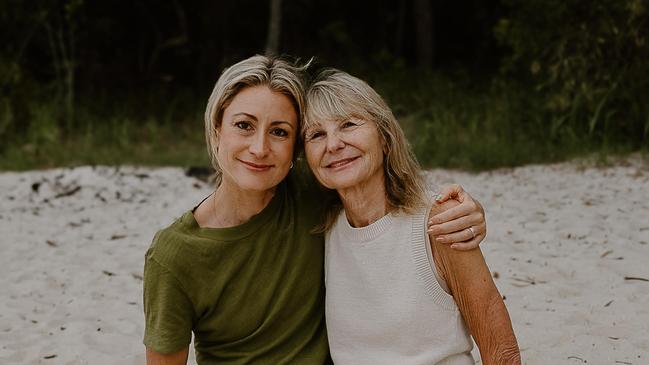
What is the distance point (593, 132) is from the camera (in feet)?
26.5

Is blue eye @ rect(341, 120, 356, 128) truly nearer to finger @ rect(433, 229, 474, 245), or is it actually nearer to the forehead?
the forehead

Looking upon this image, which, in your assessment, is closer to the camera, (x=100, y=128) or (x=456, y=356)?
(x=456, y=356)

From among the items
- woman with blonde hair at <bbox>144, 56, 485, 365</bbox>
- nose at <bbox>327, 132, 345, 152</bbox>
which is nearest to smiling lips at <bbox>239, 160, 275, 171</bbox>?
woman with blonde hair at <bbox>144, 56, 485, 365</bbox>

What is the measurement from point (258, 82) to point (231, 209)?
41 centimetres

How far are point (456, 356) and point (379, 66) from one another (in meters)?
10.9

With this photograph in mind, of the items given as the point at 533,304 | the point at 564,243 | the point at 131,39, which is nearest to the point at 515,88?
the point at 564,243

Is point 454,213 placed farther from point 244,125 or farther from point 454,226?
point 244,125

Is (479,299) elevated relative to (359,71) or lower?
elevated

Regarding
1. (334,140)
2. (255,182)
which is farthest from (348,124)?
(255,182)

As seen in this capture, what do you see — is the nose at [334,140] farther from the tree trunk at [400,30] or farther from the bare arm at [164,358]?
the tree trunk at [400,30]

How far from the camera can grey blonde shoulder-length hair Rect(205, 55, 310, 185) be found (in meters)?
2.22

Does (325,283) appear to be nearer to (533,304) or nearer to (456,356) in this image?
(456,356)

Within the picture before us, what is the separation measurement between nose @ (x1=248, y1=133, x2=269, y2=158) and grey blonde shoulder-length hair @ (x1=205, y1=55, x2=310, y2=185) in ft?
0.47

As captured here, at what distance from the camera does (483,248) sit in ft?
15.8
